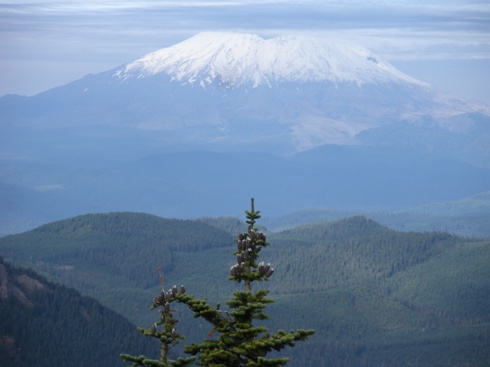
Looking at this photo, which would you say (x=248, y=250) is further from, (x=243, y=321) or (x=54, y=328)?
(x=54, y=328)

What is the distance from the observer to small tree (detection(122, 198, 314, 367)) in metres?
24.3

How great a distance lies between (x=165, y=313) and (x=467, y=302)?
16325 cm

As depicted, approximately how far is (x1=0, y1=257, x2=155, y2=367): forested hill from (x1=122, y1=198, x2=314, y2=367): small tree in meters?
89.8

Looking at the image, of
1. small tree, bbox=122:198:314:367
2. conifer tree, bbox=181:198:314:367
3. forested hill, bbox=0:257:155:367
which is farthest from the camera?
forested hill, bbox=0:257:155:367

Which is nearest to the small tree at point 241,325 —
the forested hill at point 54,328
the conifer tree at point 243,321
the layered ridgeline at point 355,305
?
the conifer tree at point 243,321

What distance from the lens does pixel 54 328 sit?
4948 inches

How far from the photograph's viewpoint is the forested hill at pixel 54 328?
117688mm

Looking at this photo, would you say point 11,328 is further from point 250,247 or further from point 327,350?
point 250,247

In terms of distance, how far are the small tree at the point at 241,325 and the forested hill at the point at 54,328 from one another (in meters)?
89.8

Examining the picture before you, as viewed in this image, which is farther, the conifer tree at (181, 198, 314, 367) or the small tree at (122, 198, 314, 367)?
the conifer tree at (181, 198, 314, 367)

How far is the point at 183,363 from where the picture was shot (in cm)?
→ 2411

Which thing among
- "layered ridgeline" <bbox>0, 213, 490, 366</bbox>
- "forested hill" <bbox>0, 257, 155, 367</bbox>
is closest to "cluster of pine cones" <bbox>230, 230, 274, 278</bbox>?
"forested hill" <bbox>0, 257, 155, 367</bbox>

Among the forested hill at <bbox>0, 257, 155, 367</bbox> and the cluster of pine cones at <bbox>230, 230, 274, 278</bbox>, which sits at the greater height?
the cluster of pine cones at <bbox>230, 230, 274, 278</bbox>

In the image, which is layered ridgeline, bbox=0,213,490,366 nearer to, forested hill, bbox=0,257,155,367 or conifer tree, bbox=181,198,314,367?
forested hill, bbox=0,257,155,367
